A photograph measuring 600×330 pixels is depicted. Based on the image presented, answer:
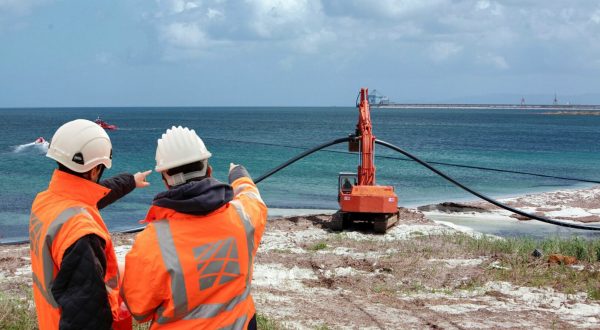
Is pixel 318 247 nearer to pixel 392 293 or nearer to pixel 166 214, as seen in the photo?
pixel 392 293

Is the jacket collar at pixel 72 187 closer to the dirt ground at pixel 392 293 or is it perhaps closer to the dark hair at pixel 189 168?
the dark hair at pixel 189 168

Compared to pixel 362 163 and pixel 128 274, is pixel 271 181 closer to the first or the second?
pixel 362 163

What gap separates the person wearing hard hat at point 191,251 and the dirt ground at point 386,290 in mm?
3836

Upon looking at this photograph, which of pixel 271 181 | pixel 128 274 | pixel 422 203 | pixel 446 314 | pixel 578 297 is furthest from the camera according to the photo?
pixel 271 181

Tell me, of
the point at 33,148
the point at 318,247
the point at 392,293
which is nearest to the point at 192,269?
the point at 392,293

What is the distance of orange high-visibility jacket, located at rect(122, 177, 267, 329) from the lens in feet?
8.49

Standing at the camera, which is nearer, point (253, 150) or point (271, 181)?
point (271, 181)

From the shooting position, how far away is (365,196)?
1436 centimetres

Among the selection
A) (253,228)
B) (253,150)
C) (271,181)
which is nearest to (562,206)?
(271,181)

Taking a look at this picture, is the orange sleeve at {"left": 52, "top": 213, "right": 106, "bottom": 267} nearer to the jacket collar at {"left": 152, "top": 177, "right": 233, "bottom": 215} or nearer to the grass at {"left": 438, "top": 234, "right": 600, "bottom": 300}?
the jacket collar at {"left": 152, "top": 177, "right": 233, "bottom": 215}

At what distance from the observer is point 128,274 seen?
2617mm

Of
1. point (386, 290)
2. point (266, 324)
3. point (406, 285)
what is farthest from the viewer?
point (406, 285)

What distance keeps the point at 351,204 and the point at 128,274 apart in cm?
1188

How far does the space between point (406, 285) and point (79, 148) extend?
22.3ft
